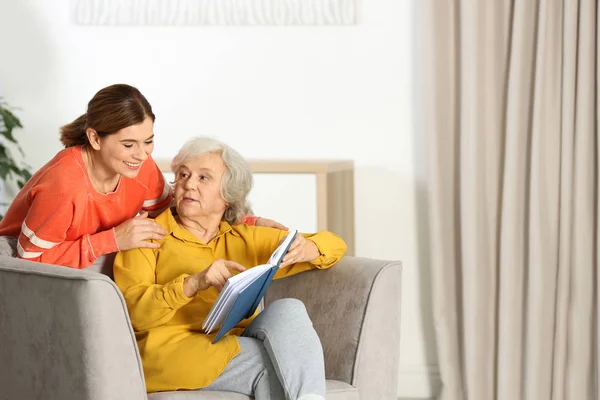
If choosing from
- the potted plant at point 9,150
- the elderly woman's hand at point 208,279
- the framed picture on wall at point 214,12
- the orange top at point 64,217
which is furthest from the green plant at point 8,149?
the elderly woman's hand at point 208,279

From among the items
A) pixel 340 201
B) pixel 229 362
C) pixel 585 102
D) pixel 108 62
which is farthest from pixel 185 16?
pixel 229 362

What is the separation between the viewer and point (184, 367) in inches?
82.8

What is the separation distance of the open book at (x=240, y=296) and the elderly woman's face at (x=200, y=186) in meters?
0.29

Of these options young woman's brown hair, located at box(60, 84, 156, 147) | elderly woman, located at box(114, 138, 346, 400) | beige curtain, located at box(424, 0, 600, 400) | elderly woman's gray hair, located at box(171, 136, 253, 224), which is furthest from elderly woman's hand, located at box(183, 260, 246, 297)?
beige curtain, located at box(424, 0, 600, 400)

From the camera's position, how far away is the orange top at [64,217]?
2.26m

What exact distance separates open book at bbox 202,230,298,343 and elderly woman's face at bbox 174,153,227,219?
29cm

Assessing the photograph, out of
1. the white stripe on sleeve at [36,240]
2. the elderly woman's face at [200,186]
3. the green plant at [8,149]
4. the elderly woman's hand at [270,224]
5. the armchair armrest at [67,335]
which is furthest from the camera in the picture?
the green plant at [8,149]

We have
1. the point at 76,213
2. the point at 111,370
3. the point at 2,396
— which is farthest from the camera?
the point at 76,213

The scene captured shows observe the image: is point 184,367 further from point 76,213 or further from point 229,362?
point 76,213

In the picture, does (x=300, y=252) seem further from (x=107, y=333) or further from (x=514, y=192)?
(x=514, y=192)

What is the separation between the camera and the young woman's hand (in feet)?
7.42

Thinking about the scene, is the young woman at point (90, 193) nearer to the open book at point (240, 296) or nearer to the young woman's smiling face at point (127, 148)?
the young woman's smiling face at point (127, 148)

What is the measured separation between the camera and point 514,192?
11.3 ft

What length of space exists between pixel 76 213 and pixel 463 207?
165cm
